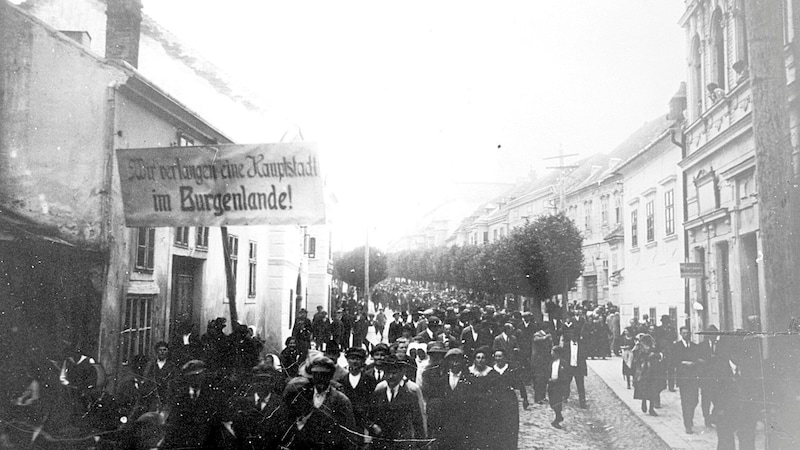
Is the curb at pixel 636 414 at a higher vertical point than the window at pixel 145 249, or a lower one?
lower

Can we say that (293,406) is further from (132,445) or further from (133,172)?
(133,172)

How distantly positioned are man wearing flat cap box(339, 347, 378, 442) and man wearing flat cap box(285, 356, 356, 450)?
0.91 m

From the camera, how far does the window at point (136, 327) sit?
10.0 metres

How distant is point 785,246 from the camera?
553 centimetres

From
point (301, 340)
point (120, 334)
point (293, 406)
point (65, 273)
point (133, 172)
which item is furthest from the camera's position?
point (301, 340)

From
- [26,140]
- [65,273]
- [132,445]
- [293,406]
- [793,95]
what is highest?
[793,95]

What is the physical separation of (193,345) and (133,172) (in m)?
3.58

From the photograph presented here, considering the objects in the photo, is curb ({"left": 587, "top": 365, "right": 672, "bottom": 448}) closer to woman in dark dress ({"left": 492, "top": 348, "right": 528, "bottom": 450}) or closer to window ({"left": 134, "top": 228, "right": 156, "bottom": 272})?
woman in dark dress ({"left": 492, "top": 348, "right": 528, "bottom": 450})

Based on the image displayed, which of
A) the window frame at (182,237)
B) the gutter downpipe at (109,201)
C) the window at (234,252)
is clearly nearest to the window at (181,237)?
the window frame at (182,237)

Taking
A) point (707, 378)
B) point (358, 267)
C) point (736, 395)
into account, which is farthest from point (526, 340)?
point (358, 267)

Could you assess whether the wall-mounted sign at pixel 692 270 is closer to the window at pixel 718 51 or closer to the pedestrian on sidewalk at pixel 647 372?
the pedestrian on sidewalk at pixel 647 372

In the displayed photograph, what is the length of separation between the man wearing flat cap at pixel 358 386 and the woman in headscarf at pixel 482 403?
1.12 meters

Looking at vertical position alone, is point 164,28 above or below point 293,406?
above

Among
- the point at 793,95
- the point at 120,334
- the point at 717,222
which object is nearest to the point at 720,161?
the point at 717,222
